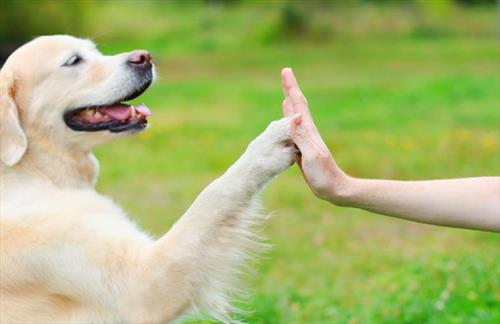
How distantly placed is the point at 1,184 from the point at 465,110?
1031 cm

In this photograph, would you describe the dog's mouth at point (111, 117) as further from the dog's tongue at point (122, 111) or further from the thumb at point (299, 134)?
the thumb at point (299, 134)

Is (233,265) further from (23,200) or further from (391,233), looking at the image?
(391,233)

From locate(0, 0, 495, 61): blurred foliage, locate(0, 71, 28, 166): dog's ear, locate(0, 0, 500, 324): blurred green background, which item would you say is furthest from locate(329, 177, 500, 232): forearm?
locate(0, 0, 495, 61): blurred foliage

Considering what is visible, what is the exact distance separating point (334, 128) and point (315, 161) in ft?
30.8

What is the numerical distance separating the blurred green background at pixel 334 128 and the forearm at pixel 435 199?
168 centimetres

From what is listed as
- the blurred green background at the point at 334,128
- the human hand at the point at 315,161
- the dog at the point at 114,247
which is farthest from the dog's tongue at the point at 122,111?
the blurred green background at the point at 334,128

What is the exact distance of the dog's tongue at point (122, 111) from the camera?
4203 millimetres

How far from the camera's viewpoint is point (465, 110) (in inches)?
522

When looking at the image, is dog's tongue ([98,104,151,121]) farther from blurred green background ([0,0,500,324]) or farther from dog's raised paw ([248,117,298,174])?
blurred green background ([0,0,500,324])

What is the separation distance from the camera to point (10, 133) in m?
3.94

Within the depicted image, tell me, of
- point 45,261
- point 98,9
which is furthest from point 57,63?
point 98,9

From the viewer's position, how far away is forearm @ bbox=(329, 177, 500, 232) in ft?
10.9

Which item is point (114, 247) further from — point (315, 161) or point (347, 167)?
point (347, 167)

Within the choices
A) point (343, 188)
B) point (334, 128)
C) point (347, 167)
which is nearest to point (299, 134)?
point (343, 188)
